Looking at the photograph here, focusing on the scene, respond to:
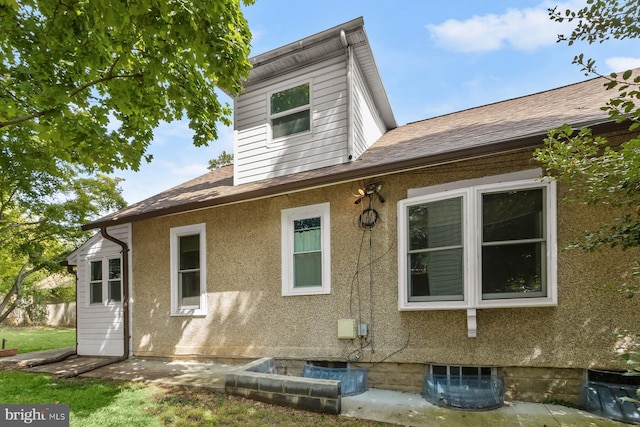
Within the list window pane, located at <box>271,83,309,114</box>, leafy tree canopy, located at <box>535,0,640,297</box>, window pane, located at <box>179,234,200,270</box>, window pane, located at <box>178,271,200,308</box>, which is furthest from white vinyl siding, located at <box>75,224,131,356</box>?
leafy tree canopy, located at <box>535,0,640,297</box>

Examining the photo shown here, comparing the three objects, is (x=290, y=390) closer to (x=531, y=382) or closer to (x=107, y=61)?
(x=531, y=382)

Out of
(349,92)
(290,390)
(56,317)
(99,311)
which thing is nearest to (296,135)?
(349,92)

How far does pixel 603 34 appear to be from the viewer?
101 inches

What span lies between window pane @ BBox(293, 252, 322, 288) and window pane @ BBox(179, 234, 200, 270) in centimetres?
247

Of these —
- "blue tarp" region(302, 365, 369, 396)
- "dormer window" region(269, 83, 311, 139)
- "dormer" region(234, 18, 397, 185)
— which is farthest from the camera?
"dormer window" region(269, 83, 311, 139)

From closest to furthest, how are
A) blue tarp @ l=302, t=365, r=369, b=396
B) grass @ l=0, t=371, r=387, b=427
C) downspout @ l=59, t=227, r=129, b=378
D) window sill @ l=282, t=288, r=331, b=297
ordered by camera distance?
grass @ l=0, t=371, r=387, b=427, blue tarp @ l=302, t=365, r=369, b=396, window sill @ l=282, t=288, r=331, b=297, downspout @ l=59, t=227, r=129, b=378

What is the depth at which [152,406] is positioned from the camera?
4.64 m

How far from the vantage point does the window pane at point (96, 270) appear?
898 centimetres

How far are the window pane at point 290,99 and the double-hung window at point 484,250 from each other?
11.2 feet

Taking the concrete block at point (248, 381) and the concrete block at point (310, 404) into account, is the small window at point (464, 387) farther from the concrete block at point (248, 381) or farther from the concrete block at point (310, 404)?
the concrete block at point (248, 381)

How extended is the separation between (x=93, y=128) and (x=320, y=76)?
413 centimetres

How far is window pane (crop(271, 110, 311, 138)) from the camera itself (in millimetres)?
6996

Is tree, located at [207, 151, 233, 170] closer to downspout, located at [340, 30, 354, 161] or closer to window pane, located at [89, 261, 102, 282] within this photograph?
window pane, located at [89, 261, 102, 282]

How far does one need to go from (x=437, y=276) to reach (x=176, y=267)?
557cm
